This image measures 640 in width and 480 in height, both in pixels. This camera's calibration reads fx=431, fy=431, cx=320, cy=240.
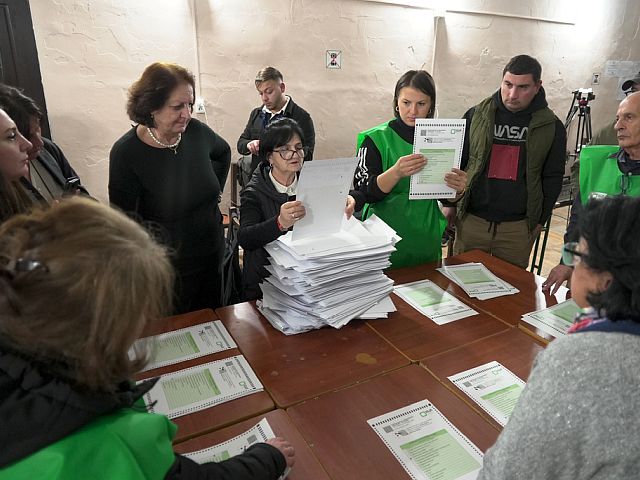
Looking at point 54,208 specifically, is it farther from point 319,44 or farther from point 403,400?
point 319,44

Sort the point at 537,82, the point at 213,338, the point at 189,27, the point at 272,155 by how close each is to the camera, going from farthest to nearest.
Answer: the point at 189,27 → the point at 537,82 → the point at 272,155 → the point at 213,338

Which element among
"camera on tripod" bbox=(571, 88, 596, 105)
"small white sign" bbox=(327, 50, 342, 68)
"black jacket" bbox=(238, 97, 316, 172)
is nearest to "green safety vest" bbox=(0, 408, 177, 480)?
"black jacket" bbox=(238, 97, 316, 172)

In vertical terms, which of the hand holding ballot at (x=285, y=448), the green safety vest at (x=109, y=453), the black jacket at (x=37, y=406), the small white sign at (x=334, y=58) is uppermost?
the small white sign at (x=334, y=58)

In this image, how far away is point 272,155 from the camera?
→ 1.69 metres

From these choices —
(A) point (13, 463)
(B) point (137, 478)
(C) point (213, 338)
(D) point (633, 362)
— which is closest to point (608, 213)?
(D) point (633, 362)

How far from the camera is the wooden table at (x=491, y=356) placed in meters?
1.20

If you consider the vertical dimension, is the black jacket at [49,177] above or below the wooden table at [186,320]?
above

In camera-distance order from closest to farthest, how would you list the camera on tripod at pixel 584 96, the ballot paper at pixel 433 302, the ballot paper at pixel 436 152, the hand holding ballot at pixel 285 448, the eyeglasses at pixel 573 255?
the eyeglasses at pixel 573 255 → the hand holding ballot at pixel 285 448 → the ballot paper at pixel 433 302 → the ballot paper at pixel 436 152 → the camera on tripod at pixel 584 96

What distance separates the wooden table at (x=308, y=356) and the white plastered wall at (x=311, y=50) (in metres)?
2.55

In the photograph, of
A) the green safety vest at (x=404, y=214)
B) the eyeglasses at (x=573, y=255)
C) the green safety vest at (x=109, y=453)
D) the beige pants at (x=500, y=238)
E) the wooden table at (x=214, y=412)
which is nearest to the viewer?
the green safety vest at (x=109, y=453)

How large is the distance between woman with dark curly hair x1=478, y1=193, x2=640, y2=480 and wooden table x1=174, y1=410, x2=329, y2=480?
0.35 meters

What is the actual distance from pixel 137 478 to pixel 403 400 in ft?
2.22

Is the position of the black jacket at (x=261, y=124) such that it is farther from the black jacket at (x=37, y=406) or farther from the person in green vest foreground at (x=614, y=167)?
the black jacket at (x=37, y=406)

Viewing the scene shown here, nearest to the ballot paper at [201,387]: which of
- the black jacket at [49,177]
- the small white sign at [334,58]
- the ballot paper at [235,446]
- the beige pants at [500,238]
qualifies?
the ballot paper at [235,446]
